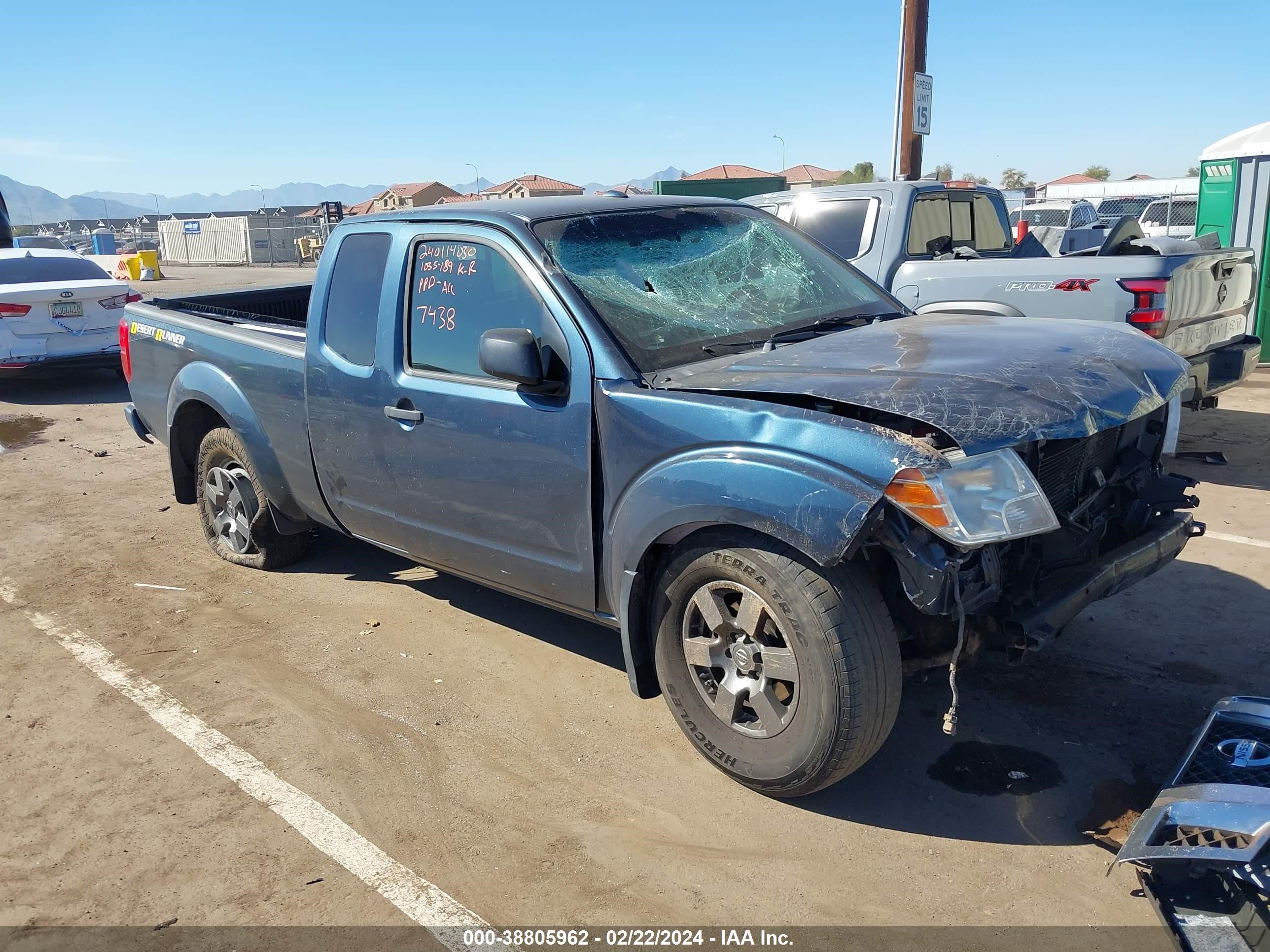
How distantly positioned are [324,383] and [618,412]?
1.80 metres

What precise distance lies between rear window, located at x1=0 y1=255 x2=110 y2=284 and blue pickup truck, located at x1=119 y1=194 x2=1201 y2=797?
28.9ft

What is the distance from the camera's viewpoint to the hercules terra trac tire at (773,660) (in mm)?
2953

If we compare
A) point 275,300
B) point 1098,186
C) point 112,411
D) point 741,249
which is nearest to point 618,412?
point 741,249

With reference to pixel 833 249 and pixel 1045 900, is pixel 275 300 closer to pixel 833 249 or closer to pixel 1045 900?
pixel 833 249

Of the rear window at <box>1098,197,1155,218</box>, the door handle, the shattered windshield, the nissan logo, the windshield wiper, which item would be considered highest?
the rear window at <box>1098,197,1155,218</box>

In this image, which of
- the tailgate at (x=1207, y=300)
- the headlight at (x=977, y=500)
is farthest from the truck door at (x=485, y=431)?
the tailgate at (x=1207, y=300)

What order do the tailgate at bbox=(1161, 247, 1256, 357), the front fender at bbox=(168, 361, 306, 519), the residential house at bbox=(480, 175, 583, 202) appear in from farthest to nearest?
1. the residential house at bbox=(480, 175, 583, 202)
2. the tailgate at bbox=(1161, 247, 1256, 357)
3. the front fender at bbox=(168, 361, 306, 519)

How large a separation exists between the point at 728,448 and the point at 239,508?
3.65m

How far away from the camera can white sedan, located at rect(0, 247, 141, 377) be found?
1103 cm

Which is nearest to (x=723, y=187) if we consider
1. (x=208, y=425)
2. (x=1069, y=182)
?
(x=208, y=425)

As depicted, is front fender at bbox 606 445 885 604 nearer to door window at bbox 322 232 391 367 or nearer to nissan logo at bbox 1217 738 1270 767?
nissan logo at bbox 1217 738 1270 767

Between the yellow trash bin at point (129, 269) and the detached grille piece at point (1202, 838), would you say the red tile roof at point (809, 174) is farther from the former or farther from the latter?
the detached grille piece at point (1202, 838)

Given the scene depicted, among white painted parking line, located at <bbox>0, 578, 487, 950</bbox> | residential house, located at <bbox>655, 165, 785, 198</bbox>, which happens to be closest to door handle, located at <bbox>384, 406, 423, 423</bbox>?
white painted parking line, located at <bbox>0, 578, 487, 950</bbox>

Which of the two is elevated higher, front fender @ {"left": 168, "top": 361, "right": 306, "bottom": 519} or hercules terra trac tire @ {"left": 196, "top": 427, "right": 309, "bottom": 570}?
front fender @ {"left": 168, "top": 361, "right": 306, "bottom": 519}
